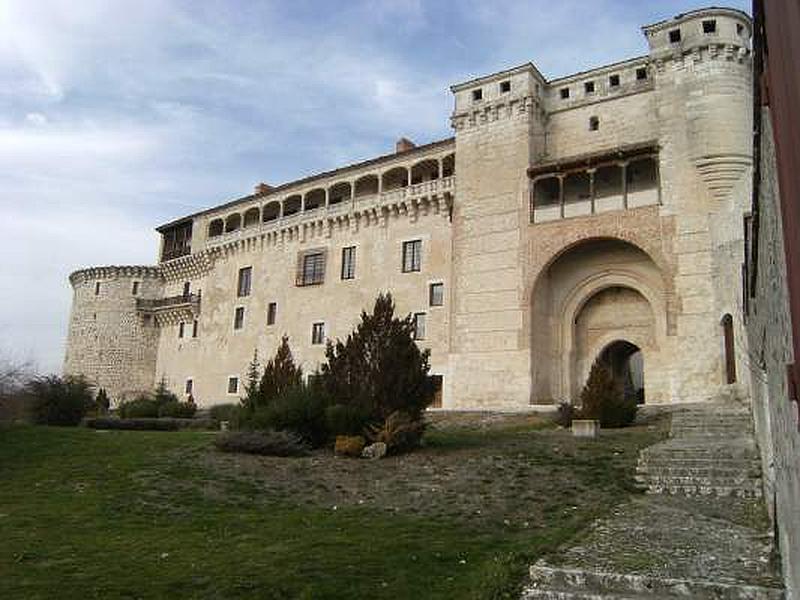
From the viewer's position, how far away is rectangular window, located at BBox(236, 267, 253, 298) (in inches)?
1639

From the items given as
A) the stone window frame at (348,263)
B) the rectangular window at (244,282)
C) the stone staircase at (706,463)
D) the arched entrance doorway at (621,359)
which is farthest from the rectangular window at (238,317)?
the stone staircase at (706,463)

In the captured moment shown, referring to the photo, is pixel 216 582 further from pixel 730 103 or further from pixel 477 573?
pixel 730 103

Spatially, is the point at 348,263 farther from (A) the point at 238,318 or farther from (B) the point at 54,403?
(B) the point at 54,403

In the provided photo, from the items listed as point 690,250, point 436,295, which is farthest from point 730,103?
point 436,295

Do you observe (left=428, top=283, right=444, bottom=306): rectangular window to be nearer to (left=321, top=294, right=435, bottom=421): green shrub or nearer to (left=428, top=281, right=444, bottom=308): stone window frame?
(left=428, top=281, right=444, bottom=308): stone window frame

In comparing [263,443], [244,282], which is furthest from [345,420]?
[244,282]

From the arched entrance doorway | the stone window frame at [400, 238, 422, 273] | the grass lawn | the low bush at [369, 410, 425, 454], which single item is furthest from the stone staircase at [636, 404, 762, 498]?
the stone window frame at [400, 238, 422, 273]

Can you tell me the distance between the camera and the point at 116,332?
47.9 m

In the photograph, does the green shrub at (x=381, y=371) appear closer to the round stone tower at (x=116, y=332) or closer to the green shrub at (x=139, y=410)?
the green shrub at (x=139, y=410)

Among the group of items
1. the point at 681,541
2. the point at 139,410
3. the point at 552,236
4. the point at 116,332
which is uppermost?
the point at 552,236

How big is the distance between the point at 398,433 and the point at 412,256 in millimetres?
19272

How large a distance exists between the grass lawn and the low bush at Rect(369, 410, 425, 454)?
17.8 inches

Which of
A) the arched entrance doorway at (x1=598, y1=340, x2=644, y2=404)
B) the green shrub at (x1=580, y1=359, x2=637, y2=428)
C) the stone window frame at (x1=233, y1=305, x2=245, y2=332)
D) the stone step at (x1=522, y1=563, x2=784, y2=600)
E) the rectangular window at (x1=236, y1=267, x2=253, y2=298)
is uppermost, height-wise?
the rectangular window at (x1=236, y1=267, x2=253, y2=298)

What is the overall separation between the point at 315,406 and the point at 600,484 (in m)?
7.20
